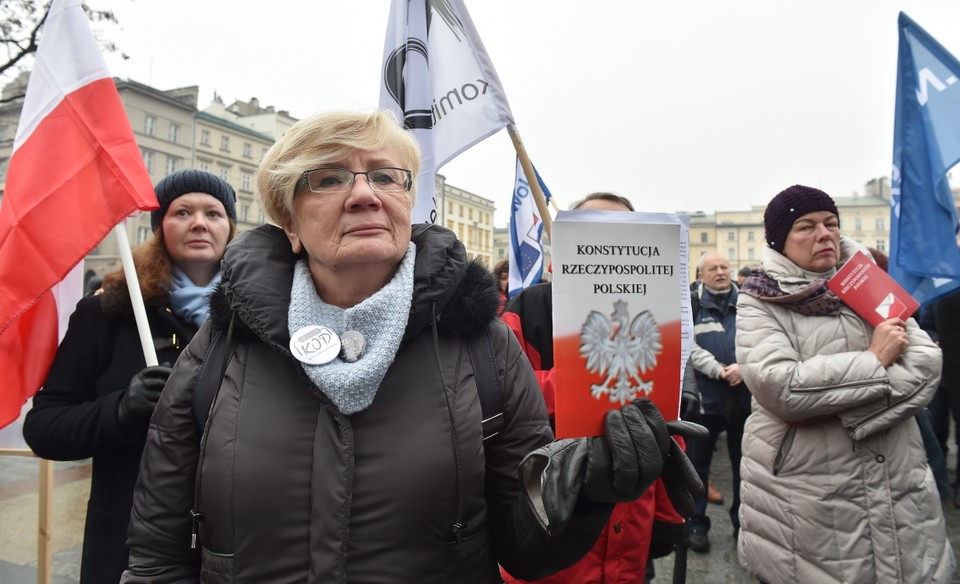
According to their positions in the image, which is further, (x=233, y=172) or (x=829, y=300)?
(x=233, y=172)

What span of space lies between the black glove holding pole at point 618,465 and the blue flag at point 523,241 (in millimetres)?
4351

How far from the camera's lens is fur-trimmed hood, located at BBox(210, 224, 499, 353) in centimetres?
141

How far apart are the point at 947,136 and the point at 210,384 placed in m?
4.01

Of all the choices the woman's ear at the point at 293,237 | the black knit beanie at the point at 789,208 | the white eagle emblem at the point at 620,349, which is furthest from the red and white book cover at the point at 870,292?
the woman's ear at the point at 293,237

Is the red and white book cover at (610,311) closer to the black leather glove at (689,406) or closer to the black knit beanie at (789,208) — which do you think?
the black leather glove at (689,406)

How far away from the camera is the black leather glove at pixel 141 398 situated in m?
1.84


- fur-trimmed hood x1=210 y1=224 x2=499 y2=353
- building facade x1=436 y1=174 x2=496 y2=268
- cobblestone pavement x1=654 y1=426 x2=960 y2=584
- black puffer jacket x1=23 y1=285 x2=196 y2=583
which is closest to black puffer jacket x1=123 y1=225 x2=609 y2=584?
fur-trimmed hood x1=210 y1=224 x2=499 y2=353

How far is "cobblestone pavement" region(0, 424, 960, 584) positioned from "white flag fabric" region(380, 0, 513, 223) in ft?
9.82

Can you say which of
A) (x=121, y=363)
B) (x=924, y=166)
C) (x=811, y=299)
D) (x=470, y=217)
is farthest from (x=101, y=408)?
(x=470, y=217)

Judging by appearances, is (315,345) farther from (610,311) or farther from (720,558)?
(720,558)

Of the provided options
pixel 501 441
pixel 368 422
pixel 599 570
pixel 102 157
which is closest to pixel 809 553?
pixel 599 570

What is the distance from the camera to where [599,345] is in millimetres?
1150

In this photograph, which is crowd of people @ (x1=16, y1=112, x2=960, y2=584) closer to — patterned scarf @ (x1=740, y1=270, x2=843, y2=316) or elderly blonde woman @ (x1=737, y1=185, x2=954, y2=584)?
elderly blonde woman @ (x1=737, y1=185, x2=954, y2=584)

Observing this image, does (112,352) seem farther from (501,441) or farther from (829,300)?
(829,300)
